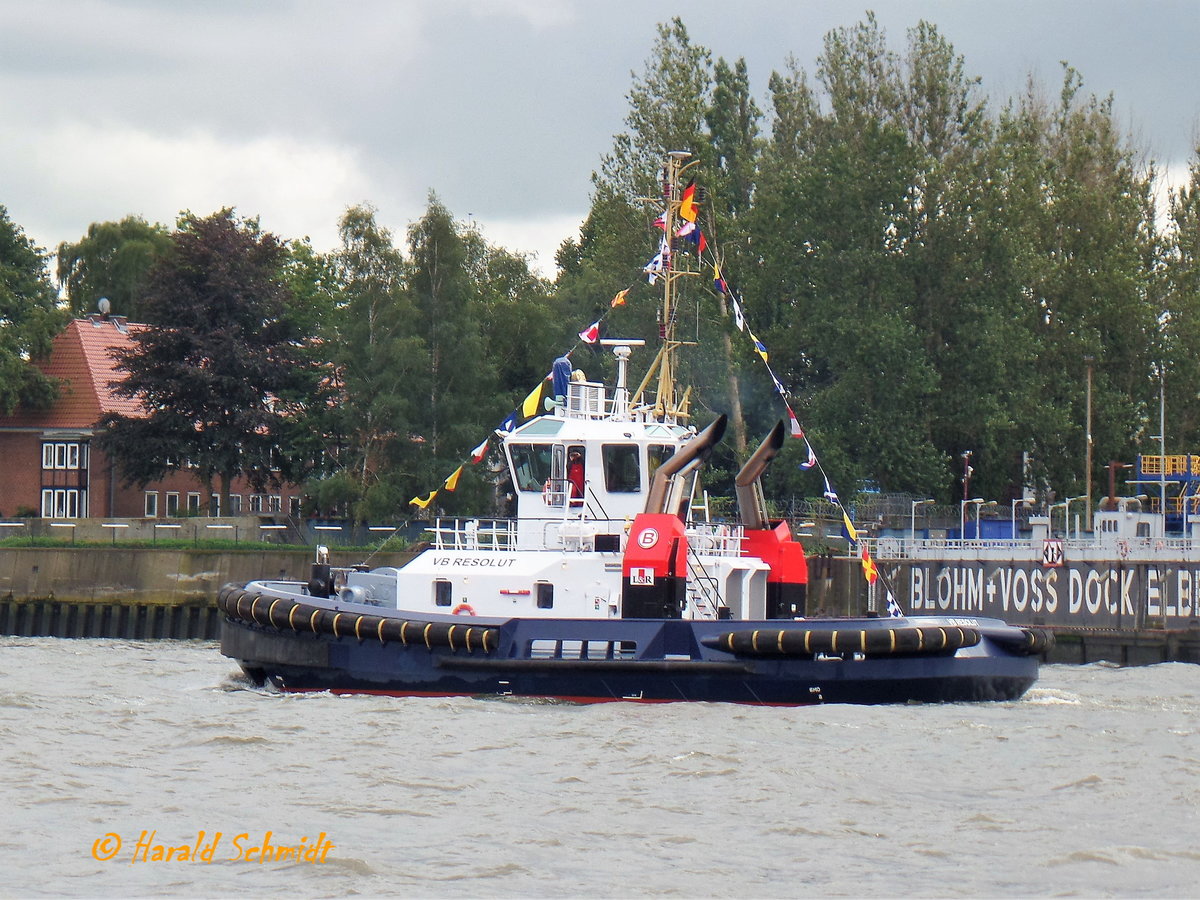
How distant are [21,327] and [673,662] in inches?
1314

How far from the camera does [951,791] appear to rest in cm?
1329

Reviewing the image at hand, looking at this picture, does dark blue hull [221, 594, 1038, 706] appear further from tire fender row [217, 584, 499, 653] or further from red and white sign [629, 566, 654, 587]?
red and white sign [629, 566, 654, 587]

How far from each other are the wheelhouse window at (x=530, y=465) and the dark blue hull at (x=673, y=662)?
2140mm

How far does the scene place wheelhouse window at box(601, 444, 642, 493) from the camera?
19.6 meters

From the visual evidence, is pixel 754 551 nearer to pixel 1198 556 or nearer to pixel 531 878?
pixel 531 878

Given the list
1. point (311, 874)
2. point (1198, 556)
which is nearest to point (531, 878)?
point (311, 874)

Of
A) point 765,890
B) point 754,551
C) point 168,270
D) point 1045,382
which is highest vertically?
point 168,270

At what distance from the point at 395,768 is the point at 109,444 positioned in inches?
1210

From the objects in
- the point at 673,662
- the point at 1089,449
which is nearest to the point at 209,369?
the point at 1089,449

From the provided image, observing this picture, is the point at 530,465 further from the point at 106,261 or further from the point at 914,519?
the point at 106,261

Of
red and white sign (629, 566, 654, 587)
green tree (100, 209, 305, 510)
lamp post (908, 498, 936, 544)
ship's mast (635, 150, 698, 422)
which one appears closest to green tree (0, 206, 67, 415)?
green tree (100, 209, 305, 510)

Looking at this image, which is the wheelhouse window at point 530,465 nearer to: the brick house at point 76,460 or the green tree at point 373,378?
the green tree at point 373,378

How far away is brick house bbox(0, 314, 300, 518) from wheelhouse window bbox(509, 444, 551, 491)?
2635 cm

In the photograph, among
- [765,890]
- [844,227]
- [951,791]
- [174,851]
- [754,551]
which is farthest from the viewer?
[844,227]
